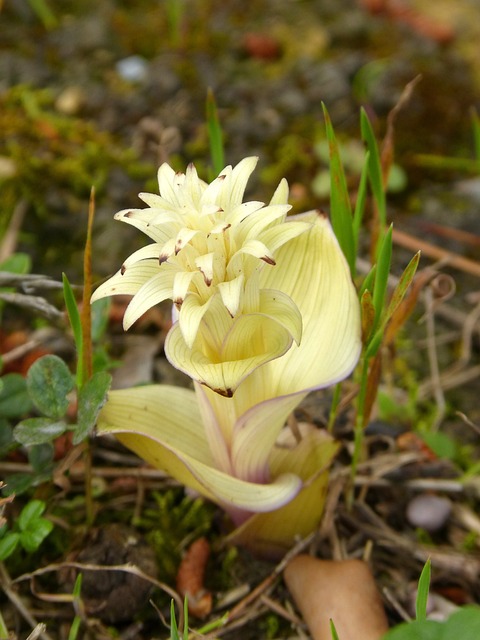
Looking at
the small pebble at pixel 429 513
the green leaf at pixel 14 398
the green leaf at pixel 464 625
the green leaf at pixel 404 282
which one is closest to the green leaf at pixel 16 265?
the green leaf at pixel 14 398

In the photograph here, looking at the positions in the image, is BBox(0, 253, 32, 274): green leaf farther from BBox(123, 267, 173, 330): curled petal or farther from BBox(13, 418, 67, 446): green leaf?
BBox(123, 267, 173, 330): curled petal

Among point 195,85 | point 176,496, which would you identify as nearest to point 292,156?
point 195,85

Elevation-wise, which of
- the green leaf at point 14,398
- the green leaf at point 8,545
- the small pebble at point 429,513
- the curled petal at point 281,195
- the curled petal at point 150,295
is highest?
the curled petal at point 281,195

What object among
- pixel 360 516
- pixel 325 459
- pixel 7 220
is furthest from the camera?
pixel 7 220

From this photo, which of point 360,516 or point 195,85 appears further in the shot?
point 195,85

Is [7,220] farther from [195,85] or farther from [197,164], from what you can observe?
[195,85]

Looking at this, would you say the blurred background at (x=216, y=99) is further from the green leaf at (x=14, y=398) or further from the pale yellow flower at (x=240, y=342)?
the pale yellow flower at (x=240, y=342)
